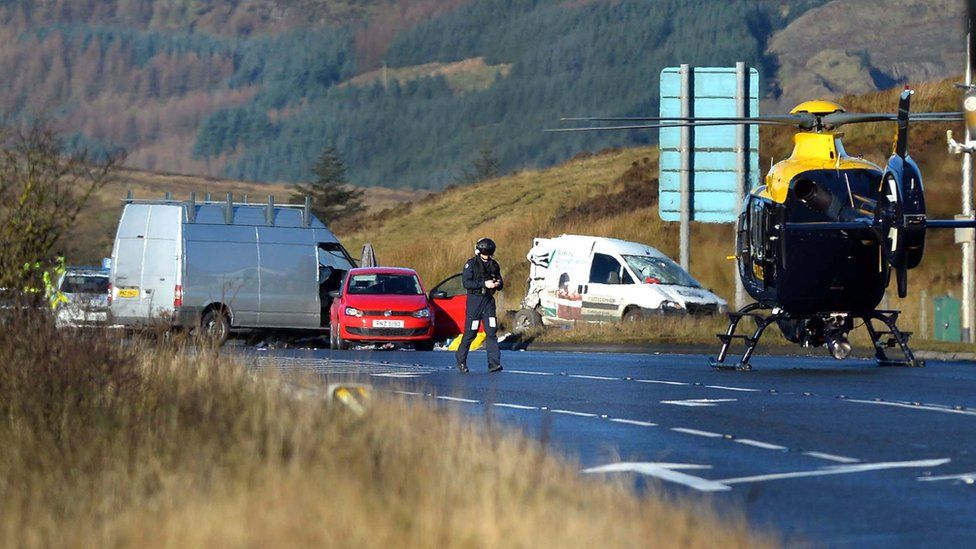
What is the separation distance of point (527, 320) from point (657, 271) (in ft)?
10.8

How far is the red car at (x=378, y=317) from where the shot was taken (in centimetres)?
3328

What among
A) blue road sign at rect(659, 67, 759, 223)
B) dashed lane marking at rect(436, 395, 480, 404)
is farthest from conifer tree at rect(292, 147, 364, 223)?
dashed lane marking at rect(436, 395, 480, 404)

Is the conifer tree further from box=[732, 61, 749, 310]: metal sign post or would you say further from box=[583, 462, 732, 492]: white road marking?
box=[583, 462, 732, 492]: white road marking

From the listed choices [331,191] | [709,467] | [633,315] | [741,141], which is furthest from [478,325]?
[331,191]

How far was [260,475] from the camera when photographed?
30.5 ft

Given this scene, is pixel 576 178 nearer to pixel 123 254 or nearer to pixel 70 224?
pixel 123 254

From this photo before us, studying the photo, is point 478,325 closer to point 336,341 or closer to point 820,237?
point 820,237

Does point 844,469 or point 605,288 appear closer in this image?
point 844,469

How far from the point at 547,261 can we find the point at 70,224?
23.9 m

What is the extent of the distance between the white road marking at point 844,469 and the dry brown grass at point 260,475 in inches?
49.7

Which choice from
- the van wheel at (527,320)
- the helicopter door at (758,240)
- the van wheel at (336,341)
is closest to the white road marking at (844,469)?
the helicopter door at (758,240)

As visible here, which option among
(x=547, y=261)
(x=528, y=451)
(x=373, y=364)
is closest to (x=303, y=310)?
(x=547, y=261)

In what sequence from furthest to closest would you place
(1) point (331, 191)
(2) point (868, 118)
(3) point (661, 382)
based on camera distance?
(1) point (331, 191) < (2) point (868, 118) < (3) point (661, 382)

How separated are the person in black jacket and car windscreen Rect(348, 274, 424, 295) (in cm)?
995
